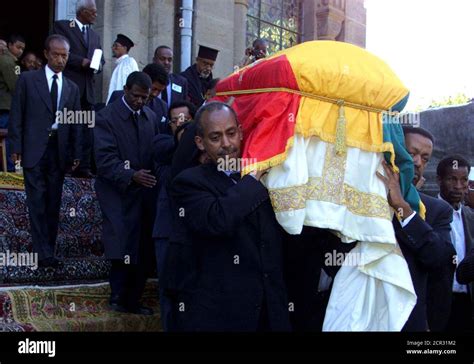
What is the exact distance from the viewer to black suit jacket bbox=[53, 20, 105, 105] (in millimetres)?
7488

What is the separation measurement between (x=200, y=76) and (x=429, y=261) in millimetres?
4637

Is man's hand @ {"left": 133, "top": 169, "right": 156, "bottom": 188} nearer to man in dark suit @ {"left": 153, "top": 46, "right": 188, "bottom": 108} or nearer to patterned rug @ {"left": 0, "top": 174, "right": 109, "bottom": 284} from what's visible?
patterned rug @ {"left": 0, "top": 174, "right": 109, "bottom": 284}

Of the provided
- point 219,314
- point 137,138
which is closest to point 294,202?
point 219,314

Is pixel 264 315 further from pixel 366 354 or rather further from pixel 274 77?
pixel 274 77

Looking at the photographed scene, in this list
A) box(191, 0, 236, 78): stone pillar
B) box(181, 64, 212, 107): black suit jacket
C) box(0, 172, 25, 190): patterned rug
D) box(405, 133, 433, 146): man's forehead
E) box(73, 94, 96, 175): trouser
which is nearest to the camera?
box(405, 133, 433, 146): man's forehead

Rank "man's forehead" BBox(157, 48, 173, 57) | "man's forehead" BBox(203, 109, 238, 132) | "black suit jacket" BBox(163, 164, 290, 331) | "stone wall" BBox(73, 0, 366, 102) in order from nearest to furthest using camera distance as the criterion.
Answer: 1. "black suit jacket" BBox(163, 164, 290, 331)
2. "man's forehead" BBox(203, 109, 238, 132)
3. "man's forehead" BBox(157, 48, 173, 57)
4. "stone wall" BBox(73, 0, 366, 102)

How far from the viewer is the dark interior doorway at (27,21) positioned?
12.8 meters

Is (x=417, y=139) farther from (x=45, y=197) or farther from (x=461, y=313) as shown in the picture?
(x=45, y=197)

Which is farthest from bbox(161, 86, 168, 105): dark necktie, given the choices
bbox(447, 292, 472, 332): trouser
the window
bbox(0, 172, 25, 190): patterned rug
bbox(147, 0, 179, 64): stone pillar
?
the window

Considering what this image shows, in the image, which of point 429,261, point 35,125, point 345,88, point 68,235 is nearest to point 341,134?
point 345,88

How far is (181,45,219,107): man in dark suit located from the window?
10.6 feet

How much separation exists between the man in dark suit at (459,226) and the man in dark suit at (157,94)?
225 centimetres

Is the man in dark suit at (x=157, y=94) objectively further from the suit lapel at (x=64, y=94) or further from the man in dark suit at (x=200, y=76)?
the man in dark suit at (x=200, y=76)

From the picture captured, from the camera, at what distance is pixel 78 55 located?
25.0 ft
